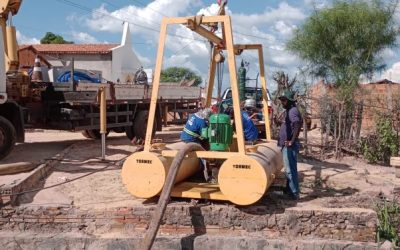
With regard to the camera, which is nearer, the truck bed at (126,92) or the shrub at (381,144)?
the shrub at (381,144)

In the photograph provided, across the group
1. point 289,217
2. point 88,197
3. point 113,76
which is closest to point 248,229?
point 289,217

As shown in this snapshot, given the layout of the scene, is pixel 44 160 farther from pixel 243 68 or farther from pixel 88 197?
pixel 243 68

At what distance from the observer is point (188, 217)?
656 cm

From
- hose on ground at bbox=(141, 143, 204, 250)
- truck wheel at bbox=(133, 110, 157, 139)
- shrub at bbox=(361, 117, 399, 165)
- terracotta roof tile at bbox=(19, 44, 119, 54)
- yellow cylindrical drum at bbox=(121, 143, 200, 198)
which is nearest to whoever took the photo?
hose on ground at bbox=(141, 143, 204, 250)

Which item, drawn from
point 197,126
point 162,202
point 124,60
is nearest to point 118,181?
point 197,126

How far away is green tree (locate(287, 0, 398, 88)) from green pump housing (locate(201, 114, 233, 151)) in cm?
777

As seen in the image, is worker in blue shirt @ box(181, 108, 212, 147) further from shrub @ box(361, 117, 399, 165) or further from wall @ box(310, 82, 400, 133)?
shrub @ box(361, 117, 399, 165)

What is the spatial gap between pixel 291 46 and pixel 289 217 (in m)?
10.3

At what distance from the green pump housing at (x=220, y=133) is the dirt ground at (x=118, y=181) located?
101 cm

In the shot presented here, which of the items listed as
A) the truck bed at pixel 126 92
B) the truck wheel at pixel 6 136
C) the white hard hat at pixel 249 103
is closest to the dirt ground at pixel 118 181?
the truck wheel at pixel 6 136

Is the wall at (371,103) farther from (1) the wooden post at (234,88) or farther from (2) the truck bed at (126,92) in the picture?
(1) the wooden post at (234,88)

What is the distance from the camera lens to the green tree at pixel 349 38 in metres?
14.6

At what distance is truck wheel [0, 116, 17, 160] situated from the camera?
991 centimetres

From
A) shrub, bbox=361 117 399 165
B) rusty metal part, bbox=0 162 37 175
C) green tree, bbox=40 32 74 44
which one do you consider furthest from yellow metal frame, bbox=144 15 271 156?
green tree, bbox=40 32 74 44
